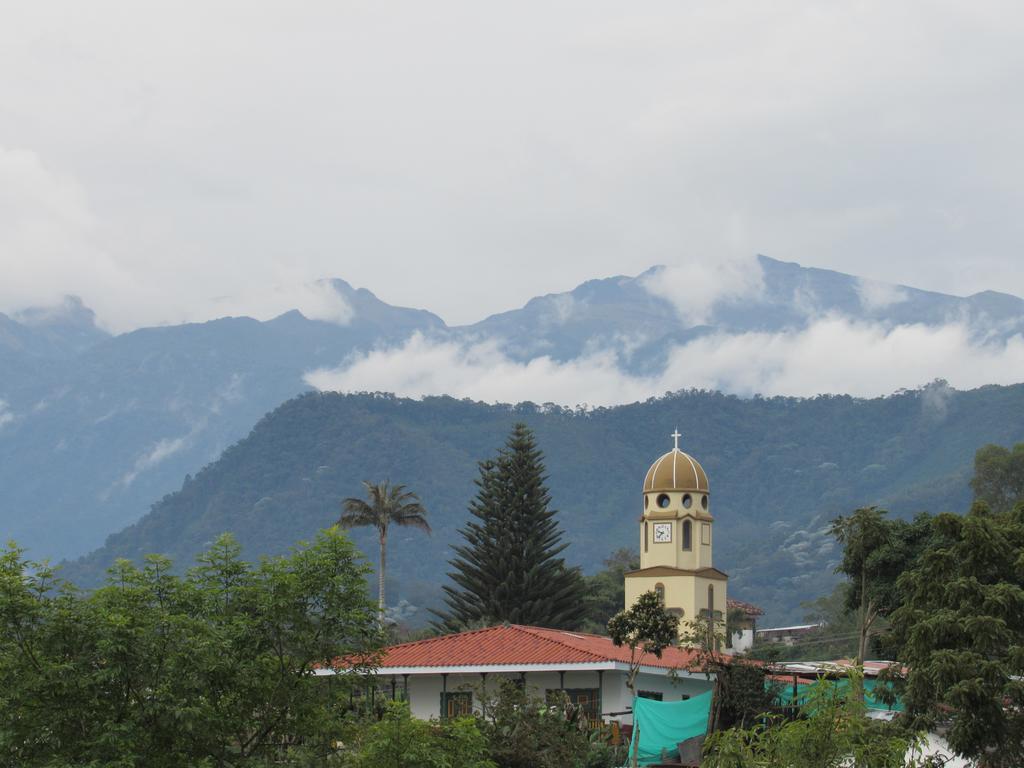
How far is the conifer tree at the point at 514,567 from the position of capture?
57.2 m

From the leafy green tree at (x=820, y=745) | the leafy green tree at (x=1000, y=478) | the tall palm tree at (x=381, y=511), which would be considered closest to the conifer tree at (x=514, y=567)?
the tall palm tree at (x=381, y=511)

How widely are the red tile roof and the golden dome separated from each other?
16678 millimetres

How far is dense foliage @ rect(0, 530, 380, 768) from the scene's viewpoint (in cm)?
1973

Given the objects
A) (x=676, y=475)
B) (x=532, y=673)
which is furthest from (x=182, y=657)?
(x=676, y=475)

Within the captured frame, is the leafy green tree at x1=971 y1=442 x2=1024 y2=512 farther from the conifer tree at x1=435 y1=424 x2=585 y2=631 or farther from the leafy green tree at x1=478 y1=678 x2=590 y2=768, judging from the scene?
the leafy green tree at x1=478 y1=678 x2=590 y2=768

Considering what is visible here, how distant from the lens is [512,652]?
36781mm

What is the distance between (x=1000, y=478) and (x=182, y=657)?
7278 cm

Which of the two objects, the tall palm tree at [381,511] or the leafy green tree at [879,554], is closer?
the leafy green tree at [879,554]

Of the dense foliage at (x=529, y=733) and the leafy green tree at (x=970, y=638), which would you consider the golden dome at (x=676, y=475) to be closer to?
the leafy green tree at (x=970, y=638)

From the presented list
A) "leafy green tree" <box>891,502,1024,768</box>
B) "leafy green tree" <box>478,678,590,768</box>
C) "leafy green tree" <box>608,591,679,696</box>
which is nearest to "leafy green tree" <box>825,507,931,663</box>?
"leafy green tree" <box>608,591,679,696</box>

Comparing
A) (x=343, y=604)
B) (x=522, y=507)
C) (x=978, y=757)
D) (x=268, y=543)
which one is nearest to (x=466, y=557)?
(x=522, y=507)

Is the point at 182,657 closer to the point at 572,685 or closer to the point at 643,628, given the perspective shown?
the point at 643,628

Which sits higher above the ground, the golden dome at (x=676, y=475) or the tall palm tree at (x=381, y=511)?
the golden dome at (x=676, y=475)

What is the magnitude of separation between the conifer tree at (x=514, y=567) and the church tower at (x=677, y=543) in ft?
8.10
